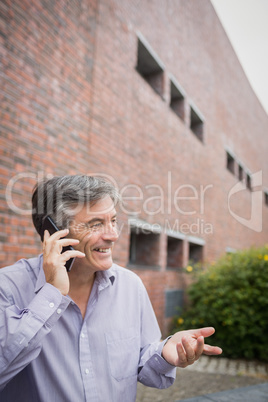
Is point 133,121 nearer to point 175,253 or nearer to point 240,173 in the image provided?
point 175,253

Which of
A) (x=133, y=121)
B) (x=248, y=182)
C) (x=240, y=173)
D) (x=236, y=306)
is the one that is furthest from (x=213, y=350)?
(x=248, y=182)

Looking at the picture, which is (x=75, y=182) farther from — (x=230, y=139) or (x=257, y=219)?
(x=257, y=219)

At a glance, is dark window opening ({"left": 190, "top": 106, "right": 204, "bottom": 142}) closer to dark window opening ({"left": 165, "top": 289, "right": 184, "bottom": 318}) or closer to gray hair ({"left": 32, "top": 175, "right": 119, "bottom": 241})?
dark window opening ({"left": 165, "top": 289, "right": 184, "bottom": 318})

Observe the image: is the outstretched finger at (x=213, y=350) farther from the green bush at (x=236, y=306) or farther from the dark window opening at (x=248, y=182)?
the dark window opening at (x=248, y=182)

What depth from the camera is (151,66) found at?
7516 mm

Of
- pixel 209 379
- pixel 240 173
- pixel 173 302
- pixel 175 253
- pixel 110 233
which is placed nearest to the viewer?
pixel 110 233

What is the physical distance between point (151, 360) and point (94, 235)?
28.8 inches

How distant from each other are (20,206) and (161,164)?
4125 mm

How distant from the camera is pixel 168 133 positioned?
24.8ft

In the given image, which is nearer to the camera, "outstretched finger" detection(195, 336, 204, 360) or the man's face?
"outstretched finger" detection(195, 336, 204, 360)

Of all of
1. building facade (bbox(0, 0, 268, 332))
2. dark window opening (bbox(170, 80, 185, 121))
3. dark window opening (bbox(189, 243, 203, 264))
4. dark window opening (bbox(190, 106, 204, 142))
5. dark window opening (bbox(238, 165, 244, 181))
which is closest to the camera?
building facade (bbox(0, 0, 268, 332))

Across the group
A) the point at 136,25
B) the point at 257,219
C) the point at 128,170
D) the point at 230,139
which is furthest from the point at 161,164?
the point at 257,219

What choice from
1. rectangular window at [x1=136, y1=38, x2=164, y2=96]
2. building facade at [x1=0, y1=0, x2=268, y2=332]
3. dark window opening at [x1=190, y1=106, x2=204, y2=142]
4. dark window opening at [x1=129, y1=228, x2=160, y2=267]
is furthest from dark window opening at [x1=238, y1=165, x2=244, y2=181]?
dark window opening at [x1=129, y1=228, x2=160, y2=267]

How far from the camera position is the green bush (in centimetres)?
567
